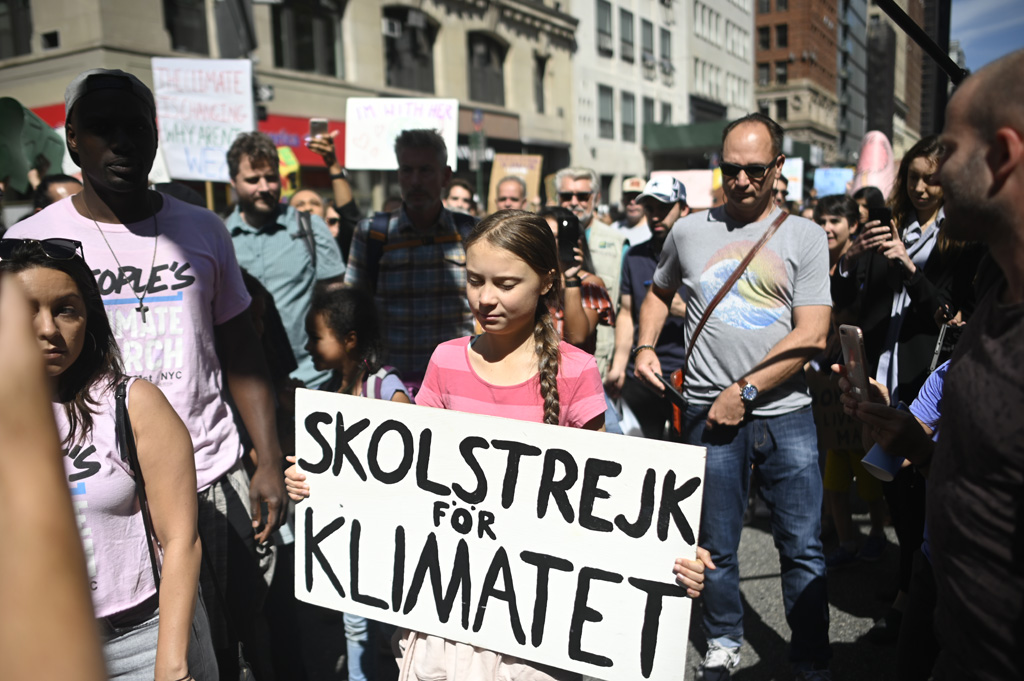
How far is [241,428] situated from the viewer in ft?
9.28

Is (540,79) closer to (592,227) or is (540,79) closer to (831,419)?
(592,227)

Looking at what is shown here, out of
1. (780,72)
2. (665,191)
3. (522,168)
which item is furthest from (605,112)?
(780,72)

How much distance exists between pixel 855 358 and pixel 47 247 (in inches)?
76.8

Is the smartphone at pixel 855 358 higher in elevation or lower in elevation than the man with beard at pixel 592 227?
lower

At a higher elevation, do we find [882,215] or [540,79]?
[540,79]

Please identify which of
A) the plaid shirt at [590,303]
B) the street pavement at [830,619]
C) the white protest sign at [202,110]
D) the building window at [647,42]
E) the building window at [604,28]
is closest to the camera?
the street pavement at [830,619]

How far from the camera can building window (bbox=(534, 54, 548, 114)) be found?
27.7 m

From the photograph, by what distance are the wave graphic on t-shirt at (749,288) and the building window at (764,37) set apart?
62.4 meters

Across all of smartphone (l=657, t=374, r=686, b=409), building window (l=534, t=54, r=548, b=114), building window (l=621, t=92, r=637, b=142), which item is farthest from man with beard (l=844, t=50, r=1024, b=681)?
building window (l=621, t=92, r=637, b=142)

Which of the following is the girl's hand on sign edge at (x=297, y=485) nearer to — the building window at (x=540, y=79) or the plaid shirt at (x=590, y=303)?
the plaid shirt at (x=590, y=303)

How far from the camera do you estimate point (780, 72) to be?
58156mm

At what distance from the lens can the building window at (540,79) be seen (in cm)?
2766

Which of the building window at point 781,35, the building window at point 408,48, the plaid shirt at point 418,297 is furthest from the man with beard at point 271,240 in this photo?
the building window at point 781,35

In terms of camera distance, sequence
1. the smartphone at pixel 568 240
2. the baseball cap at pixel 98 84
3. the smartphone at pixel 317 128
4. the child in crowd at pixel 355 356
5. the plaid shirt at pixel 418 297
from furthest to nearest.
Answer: the smartphone at pixel 317 128, the plaid shirt at pixel 418 297, the smartphone at pixel 568 240, the child in crowd at pixel 355 356, the baseball cap at pixel 98 84
